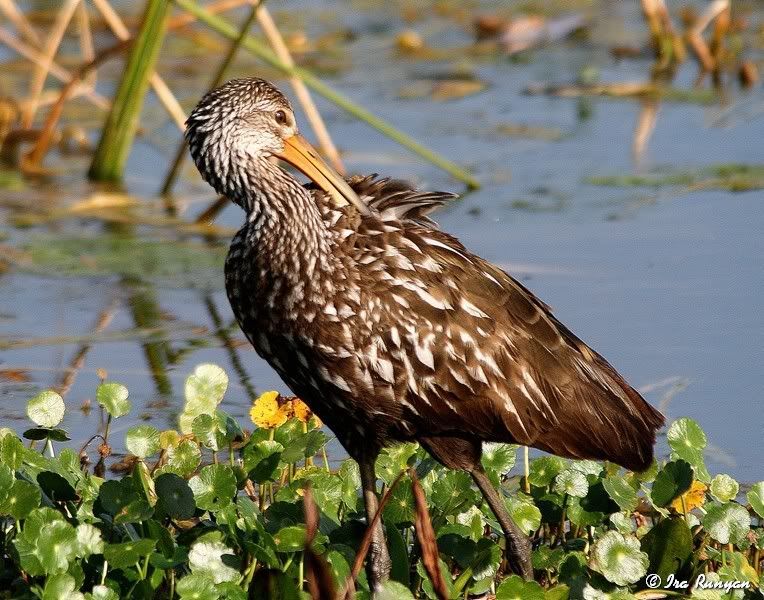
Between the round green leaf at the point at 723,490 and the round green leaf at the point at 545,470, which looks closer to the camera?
the round green leaf at the point at 723,490

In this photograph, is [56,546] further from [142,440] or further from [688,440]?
[688,440]

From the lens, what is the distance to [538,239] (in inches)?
304

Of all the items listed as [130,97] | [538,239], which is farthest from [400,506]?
[130,97]

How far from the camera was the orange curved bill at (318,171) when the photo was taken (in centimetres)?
460

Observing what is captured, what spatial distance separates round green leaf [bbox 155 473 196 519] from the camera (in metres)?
4.34

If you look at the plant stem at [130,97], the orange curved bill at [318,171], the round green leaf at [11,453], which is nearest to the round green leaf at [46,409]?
the round green leaf at [11,453]

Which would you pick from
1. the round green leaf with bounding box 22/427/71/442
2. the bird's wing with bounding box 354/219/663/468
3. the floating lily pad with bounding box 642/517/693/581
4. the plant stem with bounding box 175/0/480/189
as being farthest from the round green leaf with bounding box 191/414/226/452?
the plant stem with bounding box 175/0/480/189

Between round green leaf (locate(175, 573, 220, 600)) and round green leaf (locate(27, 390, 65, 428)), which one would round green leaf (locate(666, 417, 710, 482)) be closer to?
round green leaf (locate(175, 573, 220, 600))

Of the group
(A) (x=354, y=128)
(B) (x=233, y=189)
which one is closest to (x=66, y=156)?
(A) (x=354, y=128)

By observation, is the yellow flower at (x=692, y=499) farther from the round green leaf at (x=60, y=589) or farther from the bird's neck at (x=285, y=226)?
the round green leaf at (x=60, y=589)

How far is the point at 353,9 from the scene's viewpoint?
1225 centimetres

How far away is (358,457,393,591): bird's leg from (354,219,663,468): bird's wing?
25cm

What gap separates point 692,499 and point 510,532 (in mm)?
544

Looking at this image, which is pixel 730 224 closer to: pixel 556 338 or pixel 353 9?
pixel 556 338
